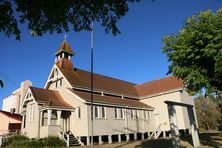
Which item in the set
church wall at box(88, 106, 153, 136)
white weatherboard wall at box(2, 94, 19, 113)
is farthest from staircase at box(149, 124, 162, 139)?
white weatherboard wall at box(2, 94, 19, 113)

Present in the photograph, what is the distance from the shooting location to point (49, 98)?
85.2 ft

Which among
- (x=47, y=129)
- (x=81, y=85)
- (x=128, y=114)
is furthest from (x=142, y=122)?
(x=47, y=129)

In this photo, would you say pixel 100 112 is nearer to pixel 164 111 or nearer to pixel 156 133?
pixel 156 133

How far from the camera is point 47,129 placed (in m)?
22.7

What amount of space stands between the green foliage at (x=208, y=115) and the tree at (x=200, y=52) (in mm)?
39243

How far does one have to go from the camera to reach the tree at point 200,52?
12359 mm

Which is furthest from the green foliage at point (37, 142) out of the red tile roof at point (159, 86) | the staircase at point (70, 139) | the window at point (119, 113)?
the red tile roof at point (159, 86)

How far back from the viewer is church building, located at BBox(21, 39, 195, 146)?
2400cm

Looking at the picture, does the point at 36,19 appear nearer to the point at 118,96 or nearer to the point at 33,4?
the point at 33,4

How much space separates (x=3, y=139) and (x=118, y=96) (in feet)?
53.3

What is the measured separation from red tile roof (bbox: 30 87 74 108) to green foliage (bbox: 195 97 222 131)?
1411 inches

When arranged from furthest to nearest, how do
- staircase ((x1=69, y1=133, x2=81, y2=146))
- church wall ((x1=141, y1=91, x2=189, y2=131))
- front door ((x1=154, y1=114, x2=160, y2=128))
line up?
1. front door ((x1=154, y1=114, x2=160, y2=128))
2. church wall ((x1=141, y1=91, x2=189, y2=131))
3. staircase ((x1=69, y1=133, x2=81, y2=146))

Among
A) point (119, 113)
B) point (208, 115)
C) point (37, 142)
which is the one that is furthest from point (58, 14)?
point (208, 115)

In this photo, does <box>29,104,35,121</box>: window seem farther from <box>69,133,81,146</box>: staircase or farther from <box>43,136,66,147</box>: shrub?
<box>69,133,81,146</box>: staircase
